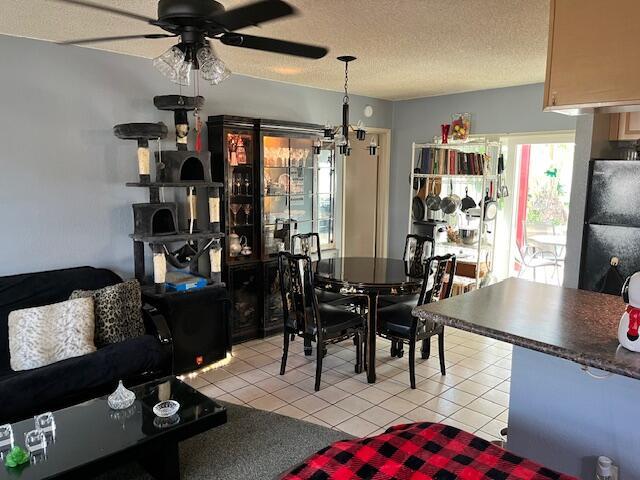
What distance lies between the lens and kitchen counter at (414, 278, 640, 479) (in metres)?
1.55

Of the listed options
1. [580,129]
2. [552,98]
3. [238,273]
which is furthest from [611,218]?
[238,273]

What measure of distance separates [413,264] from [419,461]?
120 inches

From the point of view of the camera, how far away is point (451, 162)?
16.9ft

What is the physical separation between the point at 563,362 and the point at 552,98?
100 centimetres

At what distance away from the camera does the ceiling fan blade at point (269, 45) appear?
2055 millimetres

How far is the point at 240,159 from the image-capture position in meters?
4.27

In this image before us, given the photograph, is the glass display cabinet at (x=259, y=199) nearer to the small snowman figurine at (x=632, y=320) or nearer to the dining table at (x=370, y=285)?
the dining table at (x=370, y=285)

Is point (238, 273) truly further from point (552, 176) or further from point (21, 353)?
point (552, 176)

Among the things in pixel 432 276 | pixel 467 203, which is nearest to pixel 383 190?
pixel 467 203

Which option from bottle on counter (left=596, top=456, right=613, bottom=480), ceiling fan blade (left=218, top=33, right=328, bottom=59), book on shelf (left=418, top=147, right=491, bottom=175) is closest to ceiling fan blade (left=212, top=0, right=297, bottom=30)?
ceiling fan blade (left=218, top=33, right=328, bottom=59)

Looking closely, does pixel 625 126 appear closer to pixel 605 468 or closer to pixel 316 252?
pixel 605 468

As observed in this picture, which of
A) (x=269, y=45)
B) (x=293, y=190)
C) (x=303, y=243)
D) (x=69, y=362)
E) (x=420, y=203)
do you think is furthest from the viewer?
(x=420, y=203)

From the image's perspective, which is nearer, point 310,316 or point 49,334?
point 49,334

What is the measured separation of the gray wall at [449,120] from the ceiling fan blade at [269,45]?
124 inches
